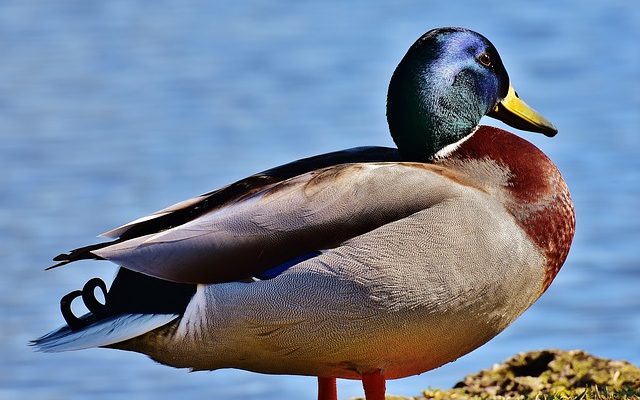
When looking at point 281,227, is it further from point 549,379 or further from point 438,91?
point 549,379

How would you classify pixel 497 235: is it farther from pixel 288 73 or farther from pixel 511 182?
pixel 288 73

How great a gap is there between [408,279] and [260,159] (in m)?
5.54

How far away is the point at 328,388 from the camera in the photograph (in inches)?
218

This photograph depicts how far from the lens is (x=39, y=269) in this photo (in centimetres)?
899

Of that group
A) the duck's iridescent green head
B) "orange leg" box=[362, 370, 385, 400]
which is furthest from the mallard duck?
the duck's iridescent green head

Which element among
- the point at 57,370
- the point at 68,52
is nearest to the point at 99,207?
the point at 57,370

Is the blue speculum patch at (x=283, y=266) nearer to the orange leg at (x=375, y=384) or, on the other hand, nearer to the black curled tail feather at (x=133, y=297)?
the black curled tail feather at (x=133, y=297)

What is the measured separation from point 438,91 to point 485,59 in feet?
0.90

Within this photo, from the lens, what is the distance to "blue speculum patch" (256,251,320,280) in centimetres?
504

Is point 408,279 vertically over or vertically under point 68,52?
under

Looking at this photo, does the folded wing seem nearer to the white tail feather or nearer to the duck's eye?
the white tail feather

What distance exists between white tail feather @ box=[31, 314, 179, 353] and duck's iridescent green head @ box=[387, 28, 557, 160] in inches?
45.5

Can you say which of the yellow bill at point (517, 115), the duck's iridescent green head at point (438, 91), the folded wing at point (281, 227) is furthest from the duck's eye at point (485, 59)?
the folded wing at point (281, 227)

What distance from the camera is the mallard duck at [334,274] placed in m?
5.00
